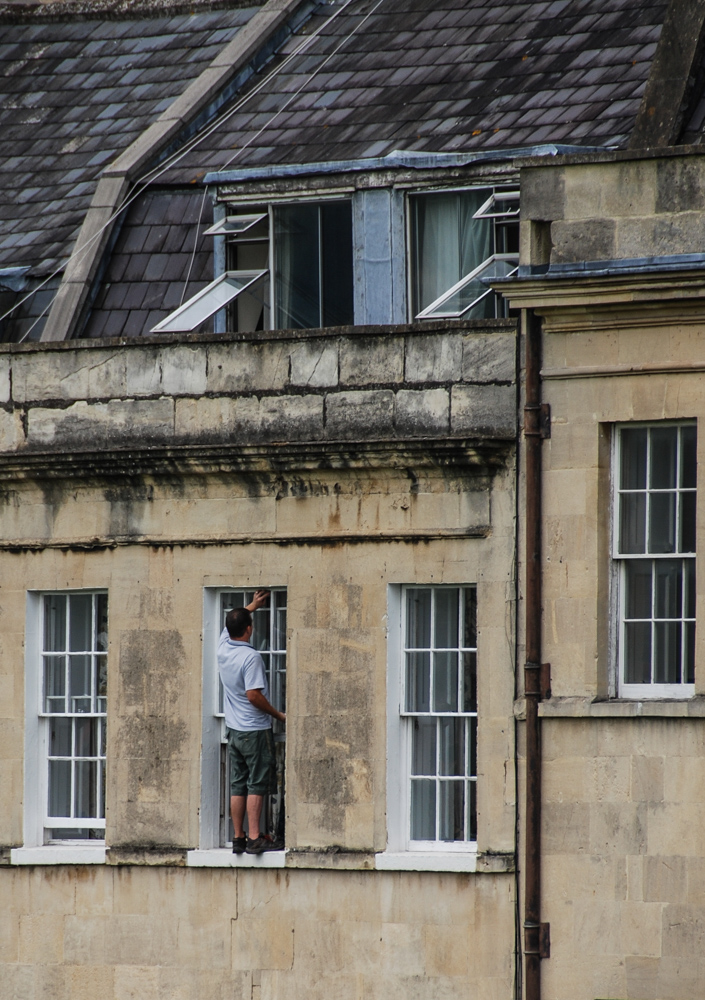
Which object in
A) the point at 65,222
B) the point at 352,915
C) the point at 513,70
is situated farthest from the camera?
the point at 65,222

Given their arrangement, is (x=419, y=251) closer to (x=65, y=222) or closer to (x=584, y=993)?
(x=65, y=222)

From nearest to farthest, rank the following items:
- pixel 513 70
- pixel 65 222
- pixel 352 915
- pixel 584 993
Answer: pixel 584 993, pixel 352 915, pixel 513 70, pixel 65 222

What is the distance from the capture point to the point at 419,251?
2025cm

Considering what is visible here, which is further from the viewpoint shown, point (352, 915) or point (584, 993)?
point (352, 915)

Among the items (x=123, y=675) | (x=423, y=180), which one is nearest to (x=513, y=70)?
(x=423, y=180)

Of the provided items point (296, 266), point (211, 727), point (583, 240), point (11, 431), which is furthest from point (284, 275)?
point (211, 727)

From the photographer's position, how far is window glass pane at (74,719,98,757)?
2000 centimetres

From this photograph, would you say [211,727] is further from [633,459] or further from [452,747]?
[633,459]

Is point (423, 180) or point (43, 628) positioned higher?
point (423, 180)

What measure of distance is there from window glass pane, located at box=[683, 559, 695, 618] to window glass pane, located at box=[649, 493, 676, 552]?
0.63 feet

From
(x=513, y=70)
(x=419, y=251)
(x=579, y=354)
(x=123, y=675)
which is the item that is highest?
(x=513, y=70)

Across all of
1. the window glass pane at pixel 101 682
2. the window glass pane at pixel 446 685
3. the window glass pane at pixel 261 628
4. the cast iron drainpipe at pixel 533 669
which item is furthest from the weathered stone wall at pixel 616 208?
the window glass pane at pixel 101 682

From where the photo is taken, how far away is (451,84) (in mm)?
21922

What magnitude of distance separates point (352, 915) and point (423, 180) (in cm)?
702
